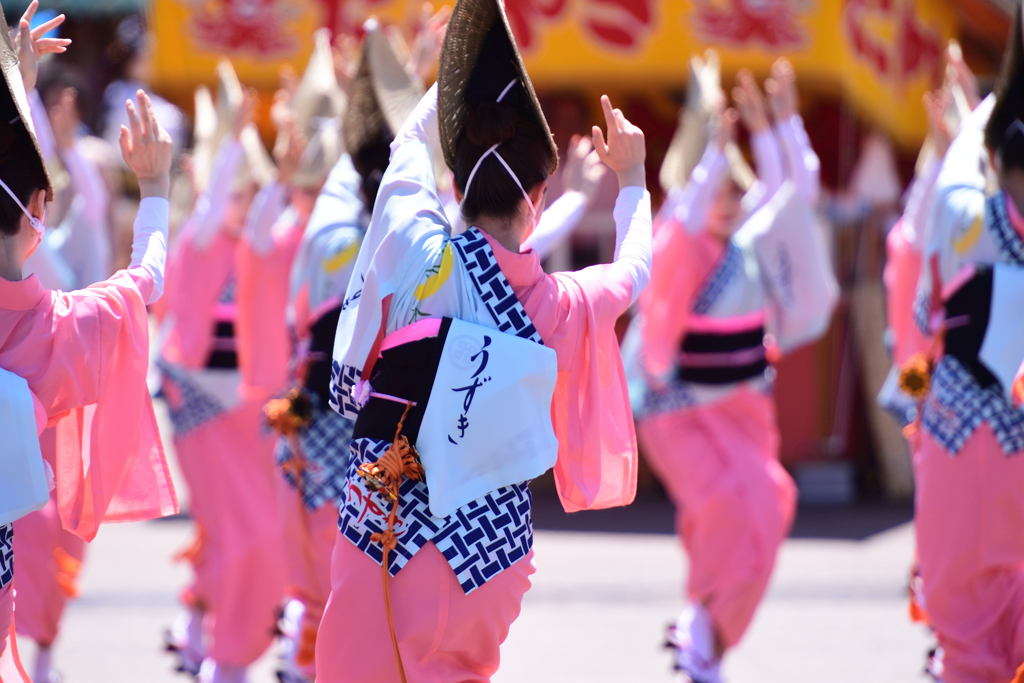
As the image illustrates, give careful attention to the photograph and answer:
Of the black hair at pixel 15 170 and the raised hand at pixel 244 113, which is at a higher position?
the black hair at pixel 15 170

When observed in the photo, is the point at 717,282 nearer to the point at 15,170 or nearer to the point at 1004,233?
the point at 1004,233

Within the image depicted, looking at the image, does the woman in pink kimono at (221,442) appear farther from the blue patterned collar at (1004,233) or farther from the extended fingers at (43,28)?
the blue patterned collar at (1004,233)

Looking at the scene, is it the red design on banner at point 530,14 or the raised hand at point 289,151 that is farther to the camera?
the red design on banner at point 530,14

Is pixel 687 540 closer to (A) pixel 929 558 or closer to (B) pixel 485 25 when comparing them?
(A) pixel 929 558

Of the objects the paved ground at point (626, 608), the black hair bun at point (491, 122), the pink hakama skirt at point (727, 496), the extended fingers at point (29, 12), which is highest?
the extended fingers at point (29, 12)

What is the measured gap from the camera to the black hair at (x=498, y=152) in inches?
94.6

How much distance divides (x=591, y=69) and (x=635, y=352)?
2.60 m

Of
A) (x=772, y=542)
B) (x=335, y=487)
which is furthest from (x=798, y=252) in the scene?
(x=335, y=487)

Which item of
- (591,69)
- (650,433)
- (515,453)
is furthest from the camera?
(591,69)

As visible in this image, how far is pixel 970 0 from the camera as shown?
8102mm

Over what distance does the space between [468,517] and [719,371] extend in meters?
2.48

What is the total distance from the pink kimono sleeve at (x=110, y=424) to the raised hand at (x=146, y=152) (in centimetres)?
21

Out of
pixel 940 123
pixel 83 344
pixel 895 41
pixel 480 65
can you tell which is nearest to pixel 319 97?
pixel 940 123

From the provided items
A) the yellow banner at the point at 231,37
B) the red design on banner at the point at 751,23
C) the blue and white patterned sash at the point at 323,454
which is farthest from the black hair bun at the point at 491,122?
the yellow banner at the point at 231,37
